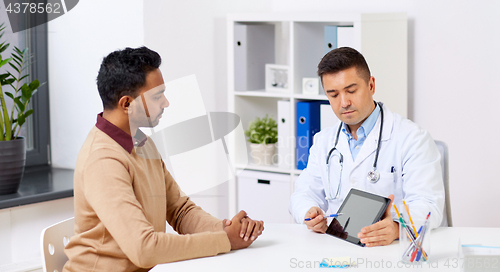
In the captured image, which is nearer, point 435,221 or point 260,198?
point 435,221

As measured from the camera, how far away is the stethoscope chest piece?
174 centimetres

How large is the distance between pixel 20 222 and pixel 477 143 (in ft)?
7.45

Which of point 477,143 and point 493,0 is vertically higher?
point 493,0

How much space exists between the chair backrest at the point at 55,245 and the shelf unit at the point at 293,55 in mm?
1014

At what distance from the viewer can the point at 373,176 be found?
1.75 meters

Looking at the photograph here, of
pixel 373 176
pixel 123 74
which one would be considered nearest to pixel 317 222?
pixel 373 176

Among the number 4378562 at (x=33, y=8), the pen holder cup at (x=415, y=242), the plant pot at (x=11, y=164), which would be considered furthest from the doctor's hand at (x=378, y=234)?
the number 4378562 at (x=33, y=8)

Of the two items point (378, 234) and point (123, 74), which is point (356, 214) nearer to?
point (378, 234)

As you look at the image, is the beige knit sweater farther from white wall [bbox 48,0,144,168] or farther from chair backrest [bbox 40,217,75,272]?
white wall [bbox 48,0,144,168]

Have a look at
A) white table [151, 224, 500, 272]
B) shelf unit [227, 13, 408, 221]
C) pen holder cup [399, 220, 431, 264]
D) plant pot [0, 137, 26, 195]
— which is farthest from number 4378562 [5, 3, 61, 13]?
pen holder cup [399, 220, 431, 264]

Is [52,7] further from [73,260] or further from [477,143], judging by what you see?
[477,143]

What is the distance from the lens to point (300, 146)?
2.78 meters

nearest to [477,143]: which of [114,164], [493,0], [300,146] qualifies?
[493,0]

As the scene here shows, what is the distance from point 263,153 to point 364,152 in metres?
1.16
